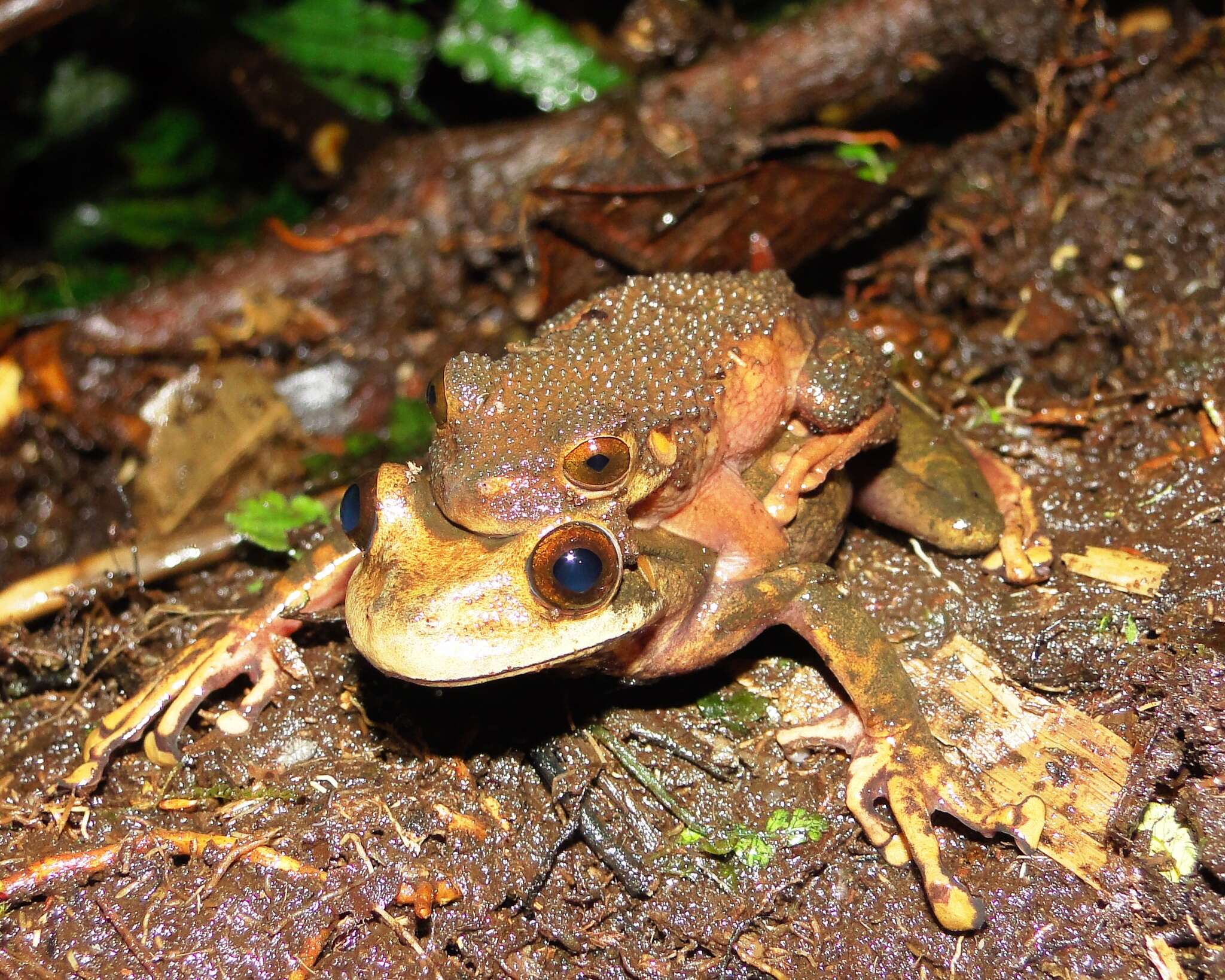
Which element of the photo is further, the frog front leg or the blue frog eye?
the frog front leg

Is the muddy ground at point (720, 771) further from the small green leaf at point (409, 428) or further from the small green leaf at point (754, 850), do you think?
the small green leaf at point (409, 428)

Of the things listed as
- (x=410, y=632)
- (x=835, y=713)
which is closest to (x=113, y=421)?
(x=410, y=632)

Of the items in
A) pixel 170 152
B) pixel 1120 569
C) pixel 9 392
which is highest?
pixel 1120 569

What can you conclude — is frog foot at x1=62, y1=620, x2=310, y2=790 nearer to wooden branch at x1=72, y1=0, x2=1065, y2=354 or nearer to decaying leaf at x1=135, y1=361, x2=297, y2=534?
decaying leaf at x1=135, y1=361, x2=297, y2=534

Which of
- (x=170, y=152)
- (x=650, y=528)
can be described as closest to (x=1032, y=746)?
(x=650, y=528)

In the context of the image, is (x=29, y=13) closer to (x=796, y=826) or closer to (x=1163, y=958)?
(x=796, y=826)

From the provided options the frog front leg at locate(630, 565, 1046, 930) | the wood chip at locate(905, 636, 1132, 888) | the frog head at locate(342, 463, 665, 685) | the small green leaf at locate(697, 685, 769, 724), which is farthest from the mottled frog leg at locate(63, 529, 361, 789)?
the wood chip at locate(905, 636, 1132, 888)
